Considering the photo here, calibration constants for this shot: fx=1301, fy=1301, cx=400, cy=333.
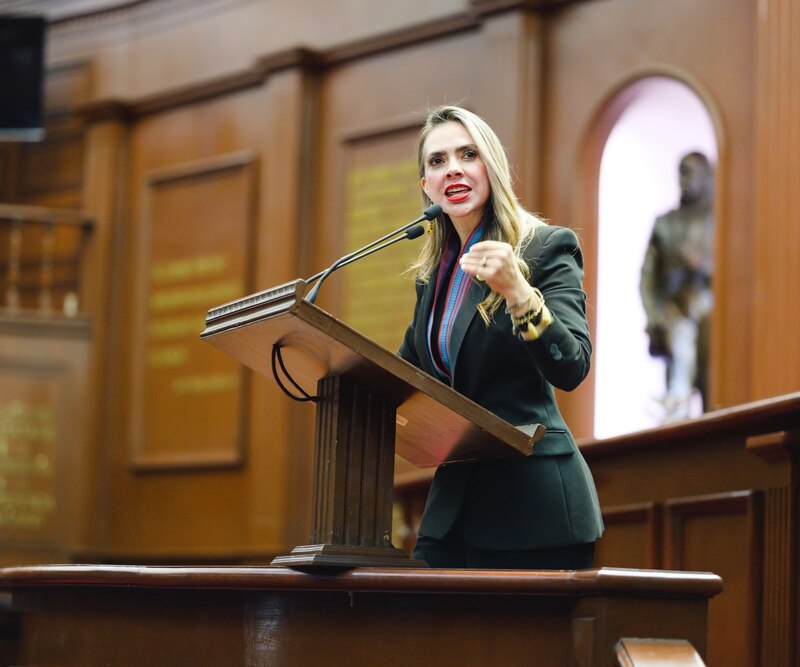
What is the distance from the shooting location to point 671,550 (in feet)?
10.5

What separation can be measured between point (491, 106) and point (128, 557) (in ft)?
10.7

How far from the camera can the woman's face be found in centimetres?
221

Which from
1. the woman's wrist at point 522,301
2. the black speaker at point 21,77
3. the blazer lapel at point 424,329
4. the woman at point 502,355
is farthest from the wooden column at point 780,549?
the black speaker at point 21,77

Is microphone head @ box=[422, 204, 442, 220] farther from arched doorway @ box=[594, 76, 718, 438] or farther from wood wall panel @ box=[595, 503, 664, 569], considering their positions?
arched doorway @ box=[594, 76, 718, 438]

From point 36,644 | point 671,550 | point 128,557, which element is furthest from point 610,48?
point 36,644

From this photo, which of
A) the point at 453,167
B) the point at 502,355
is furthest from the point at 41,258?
the point at 502,355

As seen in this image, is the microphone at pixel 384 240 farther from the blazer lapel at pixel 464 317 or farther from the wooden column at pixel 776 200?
the wooden column at pixel 776 200

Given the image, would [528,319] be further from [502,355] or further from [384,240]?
[384,240]

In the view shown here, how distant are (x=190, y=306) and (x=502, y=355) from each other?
5.40 metres

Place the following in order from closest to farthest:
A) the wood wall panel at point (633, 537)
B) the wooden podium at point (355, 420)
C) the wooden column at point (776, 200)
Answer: the wooden podium at point (355, 420), the wood wall panel at point (633, 537), the wooden column at point (776, 200)

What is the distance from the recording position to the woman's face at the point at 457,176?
221 centimetres

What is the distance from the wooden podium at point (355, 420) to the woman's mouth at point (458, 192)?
1.29ft

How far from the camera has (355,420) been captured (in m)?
2.03

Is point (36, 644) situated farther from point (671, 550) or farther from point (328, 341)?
point (671, 550)
